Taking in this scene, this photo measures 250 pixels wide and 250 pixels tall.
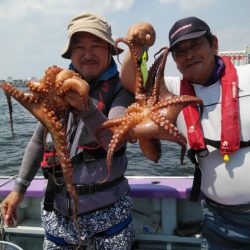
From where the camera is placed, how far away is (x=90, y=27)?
2.82m

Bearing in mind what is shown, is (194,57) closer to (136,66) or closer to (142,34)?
(142,34)

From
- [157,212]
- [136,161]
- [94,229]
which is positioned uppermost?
[94,229]

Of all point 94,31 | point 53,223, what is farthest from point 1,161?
point 94,31

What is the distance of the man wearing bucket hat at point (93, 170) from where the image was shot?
2945mm

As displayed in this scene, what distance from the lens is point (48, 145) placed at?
3201mm

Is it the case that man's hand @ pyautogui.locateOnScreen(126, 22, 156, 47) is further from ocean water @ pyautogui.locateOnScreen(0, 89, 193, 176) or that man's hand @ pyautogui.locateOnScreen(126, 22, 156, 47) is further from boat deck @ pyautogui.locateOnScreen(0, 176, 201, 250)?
ocean water @ pyautogui.locateOnScreen(0, 89, 193, 176)

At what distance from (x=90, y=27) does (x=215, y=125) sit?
140 cm

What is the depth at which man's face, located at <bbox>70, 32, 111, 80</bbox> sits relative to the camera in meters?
2.91

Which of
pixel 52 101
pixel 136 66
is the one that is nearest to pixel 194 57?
pixel 136 66

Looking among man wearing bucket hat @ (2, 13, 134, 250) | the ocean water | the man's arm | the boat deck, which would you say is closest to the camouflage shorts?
man wearing bucket hat @ (2, 13, 134, 250)

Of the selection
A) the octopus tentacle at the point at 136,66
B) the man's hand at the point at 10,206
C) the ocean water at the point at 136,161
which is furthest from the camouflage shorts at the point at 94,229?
the ocean water at the point at 136,161

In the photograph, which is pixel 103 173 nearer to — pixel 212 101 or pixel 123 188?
pixel 123 188

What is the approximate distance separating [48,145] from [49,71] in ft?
3.51

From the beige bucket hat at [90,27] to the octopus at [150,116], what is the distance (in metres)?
0.26
